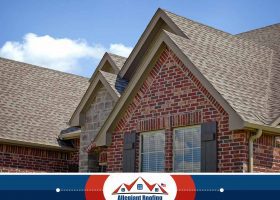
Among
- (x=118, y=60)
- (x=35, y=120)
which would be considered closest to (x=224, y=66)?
(x=118, y=60)

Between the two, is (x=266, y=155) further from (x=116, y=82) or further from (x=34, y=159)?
(x=34, y=159)

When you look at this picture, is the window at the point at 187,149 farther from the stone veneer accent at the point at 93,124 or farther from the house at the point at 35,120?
the house at the point at 35,120

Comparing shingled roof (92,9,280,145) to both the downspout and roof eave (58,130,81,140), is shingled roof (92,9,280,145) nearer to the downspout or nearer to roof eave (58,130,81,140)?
the downspout

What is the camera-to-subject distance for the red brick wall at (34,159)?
62.7 ft

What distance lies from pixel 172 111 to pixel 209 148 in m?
1.69

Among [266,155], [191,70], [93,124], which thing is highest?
[191,70]

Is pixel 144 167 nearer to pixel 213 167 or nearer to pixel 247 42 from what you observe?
pixel 213 167

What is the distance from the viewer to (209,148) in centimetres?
1225

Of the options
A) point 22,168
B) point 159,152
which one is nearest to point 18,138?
point 22,168

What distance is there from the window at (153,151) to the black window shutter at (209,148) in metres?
1.44

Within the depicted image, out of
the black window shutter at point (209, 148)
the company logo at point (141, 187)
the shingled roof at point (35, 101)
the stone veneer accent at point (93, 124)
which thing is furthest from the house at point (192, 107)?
the company logo at point (141, 187)

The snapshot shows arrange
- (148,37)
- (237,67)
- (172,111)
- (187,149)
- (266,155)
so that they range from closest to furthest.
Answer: (266,155)
(187,149)
(172,111)
(237,67)
(148,37)

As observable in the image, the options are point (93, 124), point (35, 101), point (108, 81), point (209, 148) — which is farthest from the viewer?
point (35, 101)

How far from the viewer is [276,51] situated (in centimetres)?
1834
